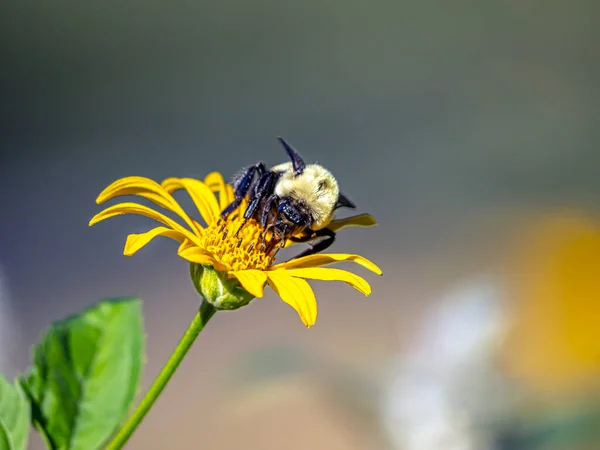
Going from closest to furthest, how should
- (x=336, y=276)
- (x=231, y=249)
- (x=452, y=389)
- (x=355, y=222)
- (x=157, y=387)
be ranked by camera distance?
1. (x=157, y=387)
2. (x=336, y=276)
3. (x=231, y=249)
4. (x=355, y=222)
5. (x=452, y=389)

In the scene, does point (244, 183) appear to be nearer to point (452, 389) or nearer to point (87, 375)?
point (87, 375)

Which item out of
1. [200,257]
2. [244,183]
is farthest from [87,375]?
[244,183]

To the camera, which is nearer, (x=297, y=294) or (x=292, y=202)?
(x=297, y=294)

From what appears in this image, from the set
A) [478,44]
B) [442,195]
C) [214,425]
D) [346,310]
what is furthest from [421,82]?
[214,425]

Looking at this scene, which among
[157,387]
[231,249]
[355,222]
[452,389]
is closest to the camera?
[157,387]

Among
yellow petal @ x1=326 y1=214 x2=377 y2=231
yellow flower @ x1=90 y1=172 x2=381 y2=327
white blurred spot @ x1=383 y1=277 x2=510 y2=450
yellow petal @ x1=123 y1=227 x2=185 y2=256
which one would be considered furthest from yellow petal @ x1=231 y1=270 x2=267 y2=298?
white blurred spot @ x1=383 y1=277 x2=510 y2=450

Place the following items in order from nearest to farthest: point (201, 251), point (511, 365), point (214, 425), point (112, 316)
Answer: point (201, 251) < point (112, 316) < point (511, 365) < point (214, 425)

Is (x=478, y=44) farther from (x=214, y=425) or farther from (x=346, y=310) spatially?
(x=214, y=425)
